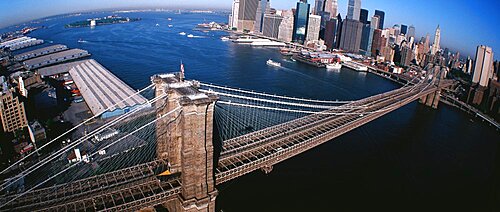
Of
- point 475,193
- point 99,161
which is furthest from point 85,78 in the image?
point 475,193

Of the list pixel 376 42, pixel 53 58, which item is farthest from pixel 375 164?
pixel 376 42

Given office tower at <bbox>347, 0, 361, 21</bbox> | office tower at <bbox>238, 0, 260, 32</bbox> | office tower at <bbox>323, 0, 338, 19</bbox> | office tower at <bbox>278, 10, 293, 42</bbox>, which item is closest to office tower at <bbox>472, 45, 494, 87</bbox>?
office tower at <bbox>278, 10, 293, 42</bbox>

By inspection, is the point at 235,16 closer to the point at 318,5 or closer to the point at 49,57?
the point at 318,5

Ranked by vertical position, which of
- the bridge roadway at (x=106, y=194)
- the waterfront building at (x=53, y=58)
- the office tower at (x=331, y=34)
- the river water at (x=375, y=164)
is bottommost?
the river water at (x=375, y=164)

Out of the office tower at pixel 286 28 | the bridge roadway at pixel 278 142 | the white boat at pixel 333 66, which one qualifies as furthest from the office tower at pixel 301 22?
the bridge roadway at pixel 278 142

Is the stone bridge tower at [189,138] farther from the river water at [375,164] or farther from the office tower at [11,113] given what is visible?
the office tower at [11,113]
